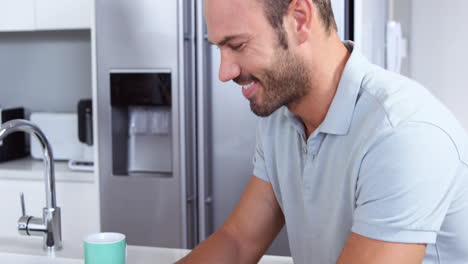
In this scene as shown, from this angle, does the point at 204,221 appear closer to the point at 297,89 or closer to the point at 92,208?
the point at 92,208

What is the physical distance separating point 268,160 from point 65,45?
2160mm

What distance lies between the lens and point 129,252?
140 centimetres

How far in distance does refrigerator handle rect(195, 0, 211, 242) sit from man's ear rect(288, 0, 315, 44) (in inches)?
50.4

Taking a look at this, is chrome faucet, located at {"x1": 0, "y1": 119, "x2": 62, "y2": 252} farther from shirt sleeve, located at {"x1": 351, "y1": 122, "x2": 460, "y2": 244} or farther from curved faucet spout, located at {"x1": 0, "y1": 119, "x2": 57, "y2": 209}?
shirt sleeve, located at {"x1": 351, "y1": 122, "x2": 460, "y2": 244}

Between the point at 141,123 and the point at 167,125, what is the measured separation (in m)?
0.13

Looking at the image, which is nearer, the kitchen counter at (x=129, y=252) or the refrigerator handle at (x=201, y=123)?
the kitchen counter at (x=129, y=252)

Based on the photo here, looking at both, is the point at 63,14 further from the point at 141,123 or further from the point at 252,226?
the point at 252,226

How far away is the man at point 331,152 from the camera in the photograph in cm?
99

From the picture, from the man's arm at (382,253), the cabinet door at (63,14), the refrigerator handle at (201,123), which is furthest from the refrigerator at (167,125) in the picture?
the man's arm at (382,253)

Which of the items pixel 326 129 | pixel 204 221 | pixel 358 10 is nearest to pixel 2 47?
pixel 204 221

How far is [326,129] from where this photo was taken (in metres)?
1.17

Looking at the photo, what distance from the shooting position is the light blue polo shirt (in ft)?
3.20

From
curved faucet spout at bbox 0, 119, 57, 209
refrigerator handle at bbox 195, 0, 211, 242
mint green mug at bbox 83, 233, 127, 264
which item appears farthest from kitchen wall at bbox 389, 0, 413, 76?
mint green mug at bbox 83, 233, 127, 264

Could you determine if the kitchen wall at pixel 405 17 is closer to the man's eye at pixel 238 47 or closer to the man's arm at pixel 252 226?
the man's arm at pixel 252 226
